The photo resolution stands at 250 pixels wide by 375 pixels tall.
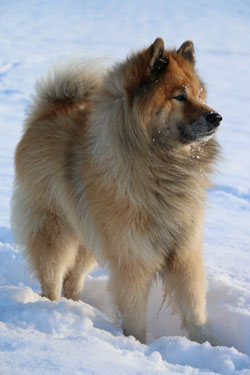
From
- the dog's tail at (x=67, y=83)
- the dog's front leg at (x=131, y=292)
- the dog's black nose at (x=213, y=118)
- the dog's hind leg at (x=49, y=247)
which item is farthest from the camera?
the dog's tail at (x=67, y=83)

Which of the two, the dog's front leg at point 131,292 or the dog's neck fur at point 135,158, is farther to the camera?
the dog's front leg at point 131,292

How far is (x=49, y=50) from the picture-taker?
11898 millimetres

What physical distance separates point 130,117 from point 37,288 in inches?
66.9

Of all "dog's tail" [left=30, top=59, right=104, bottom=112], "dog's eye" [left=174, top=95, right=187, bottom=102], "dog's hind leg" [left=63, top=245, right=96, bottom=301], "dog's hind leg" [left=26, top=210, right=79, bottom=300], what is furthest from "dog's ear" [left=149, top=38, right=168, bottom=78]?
"dog's hind leg" [left=63, top=245, right=96, bottom=301]

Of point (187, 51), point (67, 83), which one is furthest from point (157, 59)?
point (67, 83)

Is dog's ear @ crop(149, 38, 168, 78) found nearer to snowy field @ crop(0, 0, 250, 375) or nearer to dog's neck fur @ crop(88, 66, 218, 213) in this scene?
dog's neck fur @ crop(88, 66, 218, 213)

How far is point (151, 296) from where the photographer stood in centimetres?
314

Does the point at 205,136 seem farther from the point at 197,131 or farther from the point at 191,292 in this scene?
the point at 191,292

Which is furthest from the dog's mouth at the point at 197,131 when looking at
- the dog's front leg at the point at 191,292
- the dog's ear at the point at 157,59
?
the dog's front leg at the point at 191,292

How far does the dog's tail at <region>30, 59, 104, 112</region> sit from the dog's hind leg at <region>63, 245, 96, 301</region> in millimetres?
1052

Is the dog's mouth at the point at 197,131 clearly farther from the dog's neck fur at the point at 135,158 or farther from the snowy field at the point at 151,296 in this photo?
the snowy field at the point at 151,296

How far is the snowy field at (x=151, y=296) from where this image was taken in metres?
1.79

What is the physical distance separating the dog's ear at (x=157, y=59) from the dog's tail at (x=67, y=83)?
0.82 metres

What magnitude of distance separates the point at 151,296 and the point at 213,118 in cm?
148
